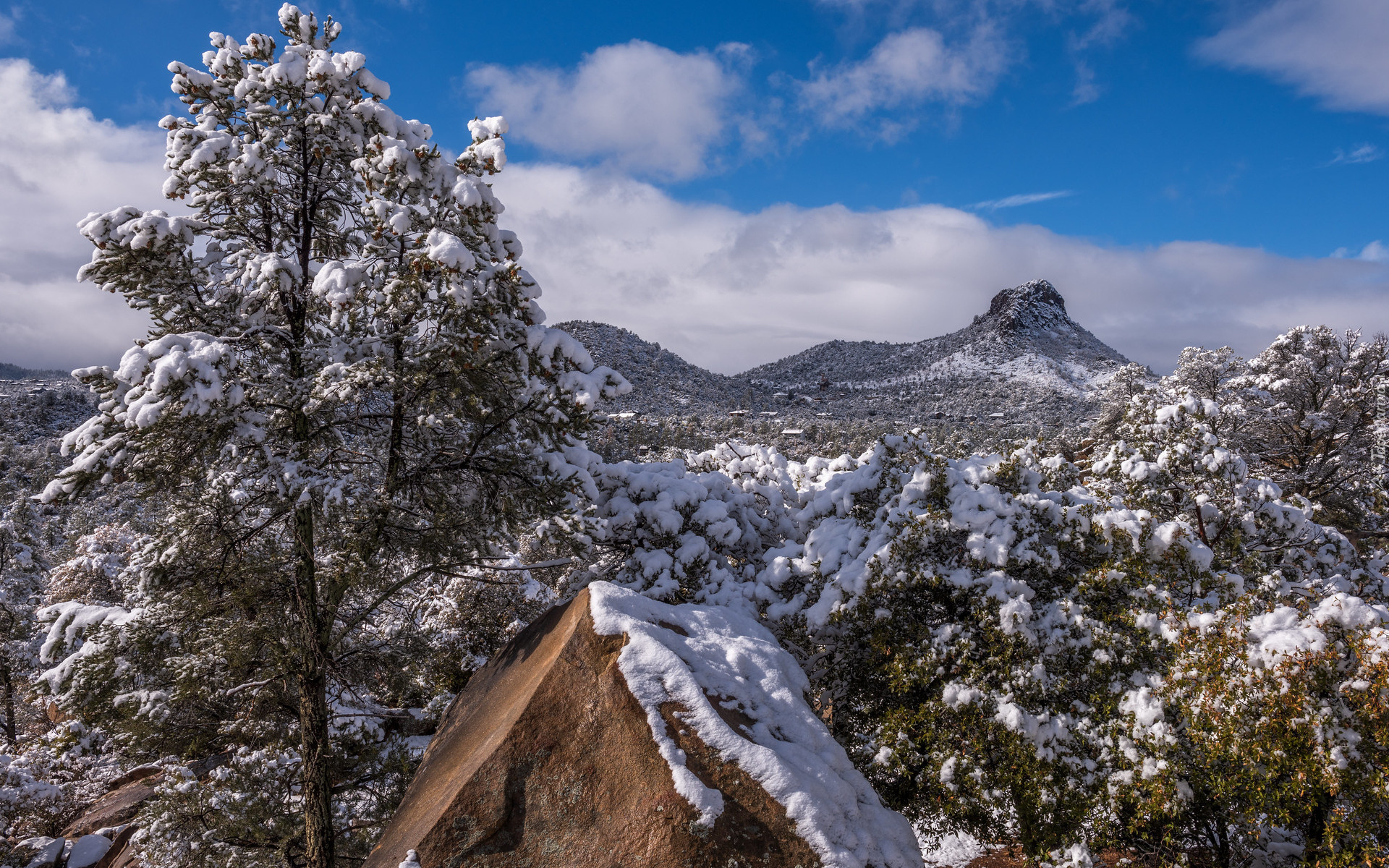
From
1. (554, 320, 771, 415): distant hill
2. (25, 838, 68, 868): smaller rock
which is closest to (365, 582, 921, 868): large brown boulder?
(25, 838, 68, 868): smaller rock

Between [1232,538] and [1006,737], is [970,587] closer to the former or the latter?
[1006,737]

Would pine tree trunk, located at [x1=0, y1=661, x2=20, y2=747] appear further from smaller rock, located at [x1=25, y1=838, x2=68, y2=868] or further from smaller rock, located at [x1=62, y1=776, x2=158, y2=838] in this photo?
smaller rock, located at [x1=25, y1=838, x2=68, y2=868]

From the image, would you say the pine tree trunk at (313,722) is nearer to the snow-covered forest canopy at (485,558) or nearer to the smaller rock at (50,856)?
the snow-covered forest canopy at (485,558)

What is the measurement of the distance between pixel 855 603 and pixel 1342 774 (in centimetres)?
422

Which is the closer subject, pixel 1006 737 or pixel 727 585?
pixel 1006 737

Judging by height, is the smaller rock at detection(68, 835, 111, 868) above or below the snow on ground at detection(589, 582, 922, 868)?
Result: below

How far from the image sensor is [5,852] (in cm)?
1102

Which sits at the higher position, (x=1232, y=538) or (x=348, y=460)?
(x=348, y=460)

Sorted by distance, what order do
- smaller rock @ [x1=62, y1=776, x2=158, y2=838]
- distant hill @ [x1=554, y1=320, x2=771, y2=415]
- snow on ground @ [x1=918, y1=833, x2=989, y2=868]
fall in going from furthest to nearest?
distant hill @ [x1=554, y1=320, x2=771, y2=415] < smaller rock @ [x1=62, y1=776, x2=158, y2=838] < snow on ground @ [x1=918, y1=833, x2=989, y2=868]

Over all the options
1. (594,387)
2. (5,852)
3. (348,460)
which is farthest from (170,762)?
(594,387)

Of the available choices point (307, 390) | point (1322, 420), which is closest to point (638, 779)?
point (307, 390)

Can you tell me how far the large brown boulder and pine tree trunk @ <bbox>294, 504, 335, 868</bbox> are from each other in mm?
2523

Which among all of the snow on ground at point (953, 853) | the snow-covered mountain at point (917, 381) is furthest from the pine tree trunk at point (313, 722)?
the snow-covered mountain at point (917, 381)

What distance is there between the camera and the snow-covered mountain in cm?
13250
